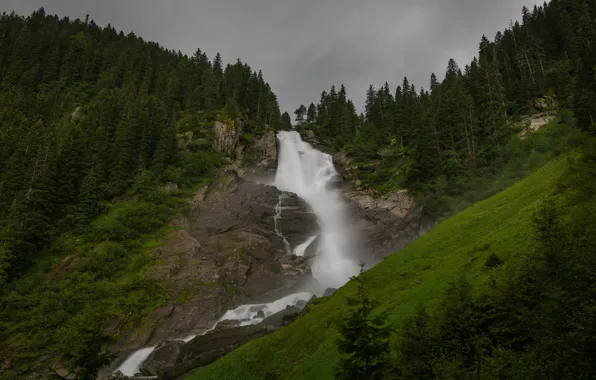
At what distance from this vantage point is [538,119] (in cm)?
5772

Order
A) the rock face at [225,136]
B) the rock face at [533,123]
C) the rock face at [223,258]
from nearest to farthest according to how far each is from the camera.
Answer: the rock face at [223,258] → the rock face at [533,123] → the rock face at [225,136]

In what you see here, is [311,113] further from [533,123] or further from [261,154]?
[533,123]

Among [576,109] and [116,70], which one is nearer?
[576,109]

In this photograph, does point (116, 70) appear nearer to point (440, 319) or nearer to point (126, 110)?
point (126, 110)

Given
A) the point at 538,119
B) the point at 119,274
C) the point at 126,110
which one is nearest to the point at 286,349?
the point at 119,274

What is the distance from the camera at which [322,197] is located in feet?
223

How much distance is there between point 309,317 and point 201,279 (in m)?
20.3

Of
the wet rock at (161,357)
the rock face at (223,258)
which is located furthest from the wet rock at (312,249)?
the wet rock at (161,357)

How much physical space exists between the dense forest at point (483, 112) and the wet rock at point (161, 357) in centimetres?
3945

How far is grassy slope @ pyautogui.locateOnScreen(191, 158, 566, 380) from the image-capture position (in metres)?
19.7

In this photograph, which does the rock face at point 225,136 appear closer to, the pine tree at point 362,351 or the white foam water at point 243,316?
the white foam water at point 243,316

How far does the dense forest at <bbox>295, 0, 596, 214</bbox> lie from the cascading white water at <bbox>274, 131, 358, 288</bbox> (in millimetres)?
7309

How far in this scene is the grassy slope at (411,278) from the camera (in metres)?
19.7

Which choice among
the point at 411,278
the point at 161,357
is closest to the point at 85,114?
the point at 161,357
